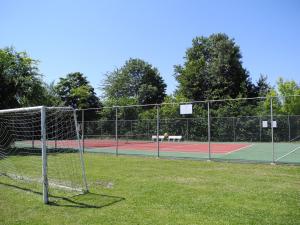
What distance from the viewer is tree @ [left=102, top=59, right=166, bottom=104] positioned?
63344mm

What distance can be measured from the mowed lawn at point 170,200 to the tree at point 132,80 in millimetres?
50233

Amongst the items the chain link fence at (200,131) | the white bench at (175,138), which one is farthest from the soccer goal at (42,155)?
the white bench at (175,138)

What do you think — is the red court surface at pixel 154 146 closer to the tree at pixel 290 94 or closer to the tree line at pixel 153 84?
the tree line at pixel 153 84

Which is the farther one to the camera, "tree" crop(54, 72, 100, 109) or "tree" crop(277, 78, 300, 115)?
"tree" crop(54, 72, 100, 109)

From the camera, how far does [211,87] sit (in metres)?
44.8

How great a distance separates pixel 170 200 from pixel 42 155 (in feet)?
10.3

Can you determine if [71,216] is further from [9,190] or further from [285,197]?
[285,197]

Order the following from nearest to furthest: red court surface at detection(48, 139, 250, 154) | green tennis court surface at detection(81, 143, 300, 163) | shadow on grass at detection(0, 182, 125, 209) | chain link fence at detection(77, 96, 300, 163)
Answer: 1. shadow on grass at detection(0, 182, 125, 209)
2. green tennis court surface at detection(81, 143, 300, 163)
3. red court surface at detection(48, 139, 250, 154)
4. chain link fence at detection(77, 96, 300, 163)

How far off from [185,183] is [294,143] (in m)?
19.0

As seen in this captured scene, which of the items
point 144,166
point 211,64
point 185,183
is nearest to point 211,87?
point 211,64

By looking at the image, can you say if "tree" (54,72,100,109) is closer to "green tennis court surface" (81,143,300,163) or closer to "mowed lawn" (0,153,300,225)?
"green tennis court surface" (81,143,300,163)

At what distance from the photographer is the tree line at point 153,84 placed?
85.3 ft

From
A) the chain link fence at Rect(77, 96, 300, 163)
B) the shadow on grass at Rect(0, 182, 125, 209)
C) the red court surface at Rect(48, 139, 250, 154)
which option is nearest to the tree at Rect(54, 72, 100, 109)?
the chain link fence at Rect(77, 96, 300, 163)

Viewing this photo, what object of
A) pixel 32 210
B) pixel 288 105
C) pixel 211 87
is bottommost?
pixel 32 210
